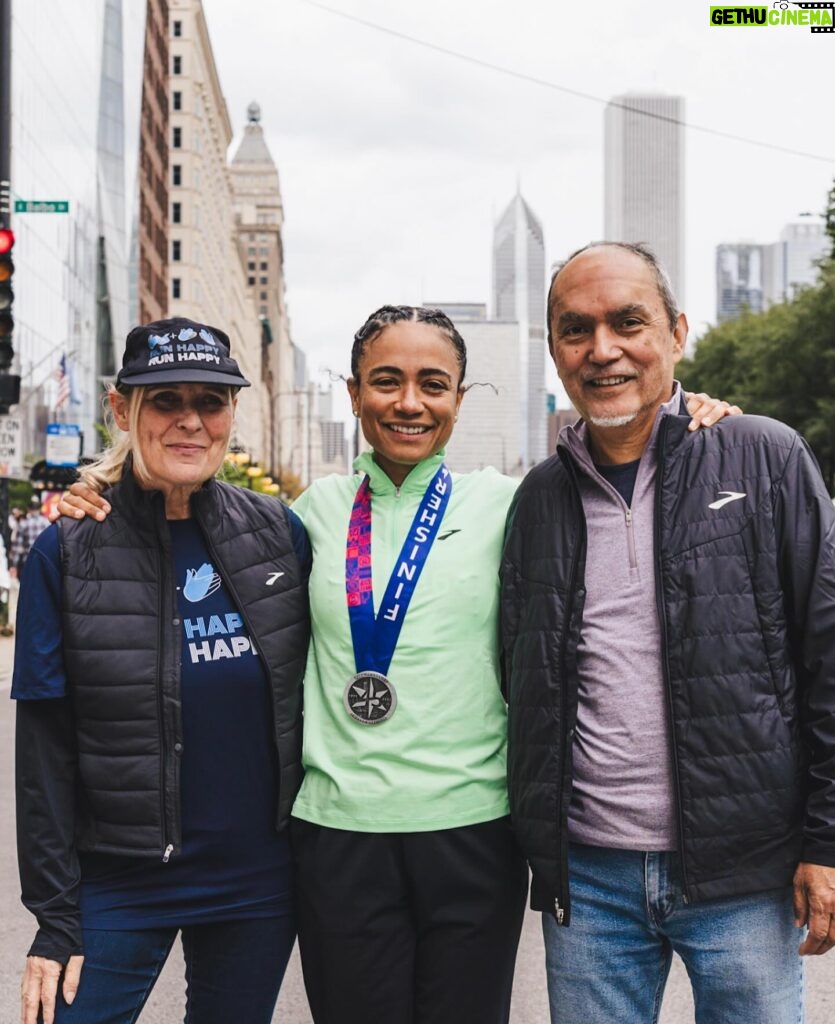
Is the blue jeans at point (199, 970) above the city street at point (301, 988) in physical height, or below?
above

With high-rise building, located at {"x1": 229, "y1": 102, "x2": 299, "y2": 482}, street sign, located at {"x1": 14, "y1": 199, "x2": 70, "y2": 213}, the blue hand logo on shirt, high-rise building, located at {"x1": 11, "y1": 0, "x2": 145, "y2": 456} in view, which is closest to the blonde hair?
the blue hand logo on shirt

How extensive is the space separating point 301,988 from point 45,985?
8.05 feet

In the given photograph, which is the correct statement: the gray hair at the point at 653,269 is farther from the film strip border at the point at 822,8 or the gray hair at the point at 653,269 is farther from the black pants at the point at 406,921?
the film strip border at the point at 822,8

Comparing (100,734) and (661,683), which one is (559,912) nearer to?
(661,683)

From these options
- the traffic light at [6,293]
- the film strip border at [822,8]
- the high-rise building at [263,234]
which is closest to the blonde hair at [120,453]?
the traffic light at [6,293]

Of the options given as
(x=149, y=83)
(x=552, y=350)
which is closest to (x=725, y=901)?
(x=552, y=350)

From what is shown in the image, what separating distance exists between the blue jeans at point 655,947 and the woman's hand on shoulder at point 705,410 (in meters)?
1.07

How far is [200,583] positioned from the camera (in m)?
3.08

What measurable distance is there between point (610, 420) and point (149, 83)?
81.7 metres

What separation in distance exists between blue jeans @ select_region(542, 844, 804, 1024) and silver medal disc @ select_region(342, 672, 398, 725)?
58 cm

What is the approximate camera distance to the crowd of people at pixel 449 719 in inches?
110

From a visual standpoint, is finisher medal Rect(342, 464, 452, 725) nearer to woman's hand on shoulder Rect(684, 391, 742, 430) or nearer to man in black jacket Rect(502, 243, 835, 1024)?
man in black jacket Rect(502, 243, 835, 1024)

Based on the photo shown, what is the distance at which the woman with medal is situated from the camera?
3031mm

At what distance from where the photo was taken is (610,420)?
305cm
